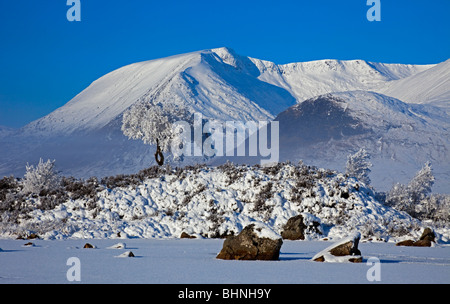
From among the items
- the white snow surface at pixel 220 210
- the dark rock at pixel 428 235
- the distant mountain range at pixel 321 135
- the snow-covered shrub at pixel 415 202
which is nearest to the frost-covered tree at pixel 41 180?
the white snow surface at pixel 220 210

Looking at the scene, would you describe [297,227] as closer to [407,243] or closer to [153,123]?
[407,243]

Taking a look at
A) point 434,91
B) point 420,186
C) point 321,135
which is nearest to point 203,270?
point 420,186

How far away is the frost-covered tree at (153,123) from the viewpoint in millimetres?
47000

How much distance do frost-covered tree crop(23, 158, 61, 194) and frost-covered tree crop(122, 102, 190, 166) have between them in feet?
36.6

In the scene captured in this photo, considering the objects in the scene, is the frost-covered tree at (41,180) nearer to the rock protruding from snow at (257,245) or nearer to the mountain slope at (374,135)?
the rock protruding from snow at (257,245)

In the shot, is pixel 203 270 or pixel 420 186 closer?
pixel 203 270

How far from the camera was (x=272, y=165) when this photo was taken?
38.1 meters

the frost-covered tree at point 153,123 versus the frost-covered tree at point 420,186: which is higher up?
the frost-covered tree at point 153,123

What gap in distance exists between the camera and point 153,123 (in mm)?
46500

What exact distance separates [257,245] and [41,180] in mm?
23939

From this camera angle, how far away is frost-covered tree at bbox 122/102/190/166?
47.0 meters

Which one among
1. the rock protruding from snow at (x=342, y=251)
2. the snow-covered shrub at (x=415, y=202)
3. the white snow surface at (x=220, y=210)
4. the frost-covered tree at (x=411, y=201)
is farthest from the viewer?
the snow-covered shrub at (x=415, y=202)

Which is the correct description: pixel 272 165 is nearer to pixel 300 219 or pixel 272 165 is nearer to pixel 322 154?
pixel 300 219

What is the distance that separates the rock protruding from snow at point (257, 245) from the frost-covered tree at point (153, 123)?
29.6 m
